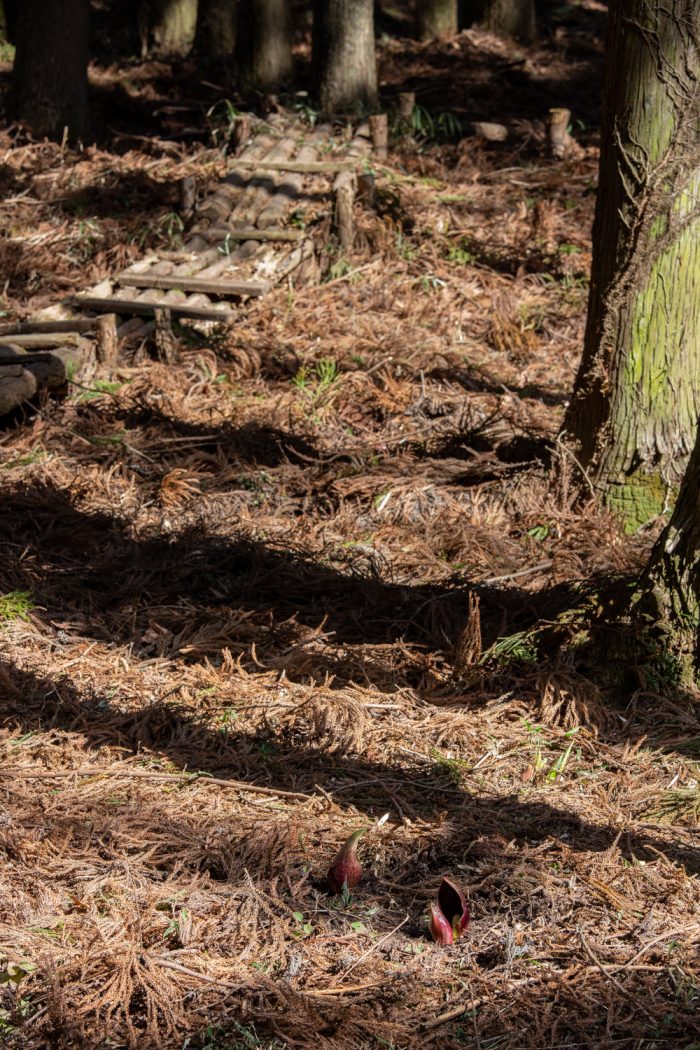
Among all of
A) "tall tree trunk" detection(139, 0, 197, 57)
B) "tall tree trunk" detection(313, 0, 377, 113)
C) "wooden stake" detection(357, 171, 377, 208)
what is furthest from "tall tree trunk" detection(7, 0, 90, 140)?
"tall tree trunk" detection(139, 0, 197, 57)

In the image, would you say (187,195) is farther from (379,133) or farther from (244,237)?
(379,133)

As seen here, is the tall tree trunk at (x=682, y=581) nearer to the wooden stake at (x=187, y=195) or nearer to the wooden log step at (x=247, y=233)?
the wooden log step at (x=247, y=233)

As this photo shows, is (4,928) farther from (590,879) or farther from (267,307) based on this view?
(267,307)

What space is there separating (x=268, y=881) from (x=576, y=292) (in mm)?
6243

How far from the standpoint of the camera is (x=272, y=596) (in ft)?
15.3

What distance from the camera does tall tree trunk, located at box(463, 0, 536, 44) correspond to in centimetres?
1490

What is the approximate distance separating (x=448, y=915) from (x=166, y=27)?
14648mm

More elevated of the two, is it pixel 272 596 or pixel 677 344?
pixel 677 344

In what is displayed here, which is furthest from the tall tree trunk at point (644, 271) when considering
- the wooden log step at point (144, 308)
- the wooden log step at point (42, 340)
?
the wooden log step at point (42, 340)

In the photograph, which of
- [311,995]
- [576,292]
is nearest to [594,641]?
[311,995]

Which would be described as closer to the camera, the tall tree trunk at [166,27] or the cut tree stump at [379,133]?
the cut tree stump at [379,133]

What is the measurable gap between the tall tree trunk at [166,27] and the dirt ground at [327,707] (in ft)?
26.9

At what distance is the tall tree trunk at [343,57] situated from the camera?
38.1 ft

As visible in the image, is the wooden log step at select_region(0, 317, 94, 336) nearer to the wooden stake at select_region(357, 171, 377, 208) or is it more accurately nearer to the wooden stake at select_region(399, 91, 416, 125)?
the wooden stake at select_region(357, 171, 377, 208)
